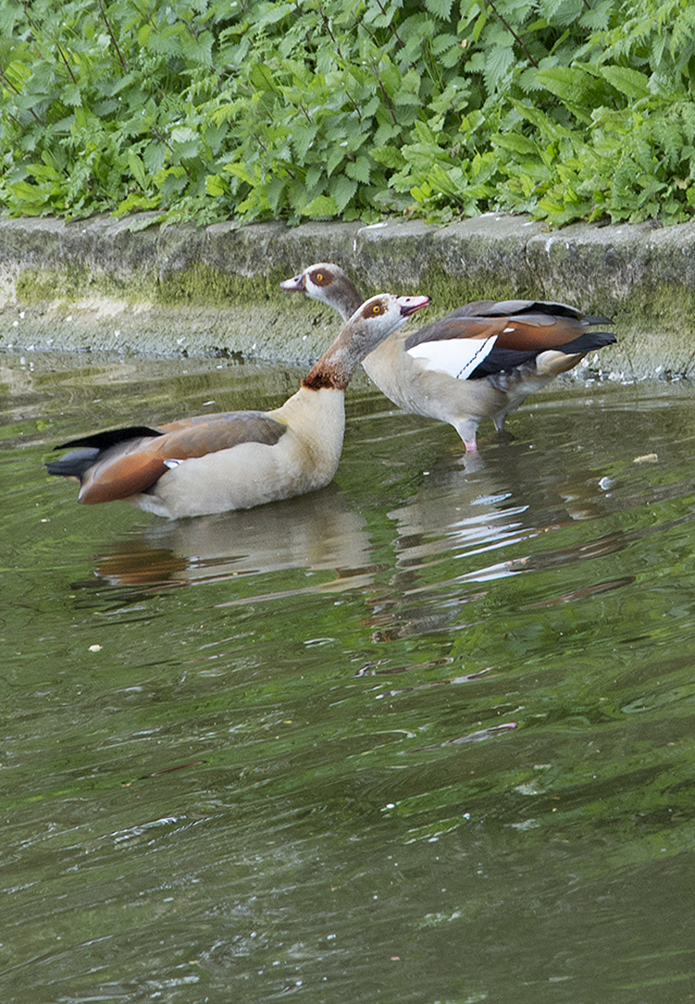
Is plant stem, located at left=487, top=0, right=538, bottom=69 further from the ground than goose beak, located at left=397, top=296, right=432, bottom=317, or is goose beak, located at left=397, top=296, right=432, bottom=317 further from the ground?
plant stem, located at left=487, top=0, right=538, bottom=69

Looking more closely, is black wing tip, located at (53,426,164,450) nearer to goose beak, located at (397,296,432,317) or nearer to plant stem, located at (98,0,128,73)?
Answer: goose beak, located at (397,296,432,317)

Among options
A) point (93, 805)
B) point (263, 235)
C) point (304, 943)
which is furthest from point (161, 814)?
point (263, 235)

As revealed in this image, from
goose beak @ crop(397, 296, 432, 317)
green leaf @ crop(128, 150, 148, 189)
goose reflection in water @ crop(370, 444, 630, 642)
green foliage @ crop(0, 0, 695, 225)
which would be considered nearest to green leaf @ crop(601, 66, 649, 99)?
green foliage @ crop(0, 0, 695, 225)

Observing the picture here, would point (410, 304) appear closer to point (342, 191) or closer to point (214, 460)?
point (214, 460)

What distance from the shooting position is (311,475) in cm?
500

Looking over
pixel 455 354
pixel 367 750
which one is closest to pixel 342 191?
pixel 455 354

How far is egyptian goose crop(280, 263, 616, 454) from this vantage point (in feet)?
16.7

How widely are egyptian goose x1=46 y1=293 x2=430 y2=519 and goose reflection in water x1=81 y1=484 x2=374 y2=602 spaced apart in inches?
3.4

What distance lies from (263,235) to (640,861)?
6.81 m

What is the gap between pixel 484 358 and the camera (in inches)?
202

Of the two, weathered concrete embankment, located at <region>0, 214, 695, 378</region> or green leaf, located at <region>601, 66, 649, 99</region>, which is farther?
green leaf, located at <region>601, 66, 649, 99</region>

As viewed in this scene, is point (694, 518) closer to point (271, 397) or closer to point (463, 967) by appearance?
point (463, 967)

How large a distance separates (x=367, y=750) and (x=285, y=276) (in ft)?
19.8

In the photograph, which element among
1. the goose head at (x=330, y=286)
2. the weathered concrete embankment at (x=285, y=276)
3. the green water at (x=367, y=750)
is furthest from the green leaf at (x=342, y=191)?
the green water at (x=367, y=750)
